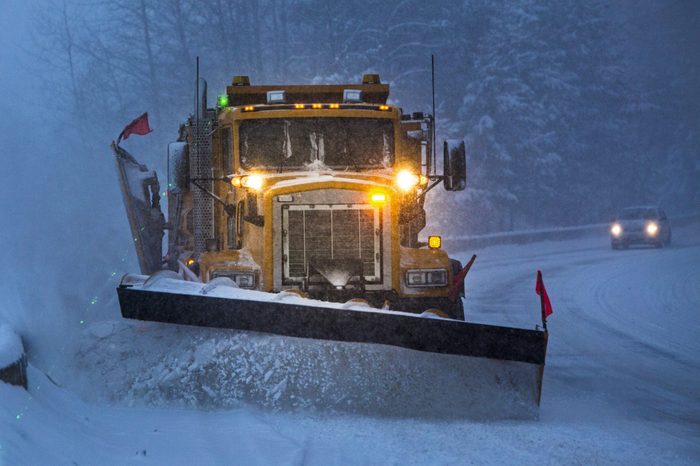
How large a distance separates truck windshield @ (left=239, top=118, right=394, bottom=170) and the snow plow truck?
1cm

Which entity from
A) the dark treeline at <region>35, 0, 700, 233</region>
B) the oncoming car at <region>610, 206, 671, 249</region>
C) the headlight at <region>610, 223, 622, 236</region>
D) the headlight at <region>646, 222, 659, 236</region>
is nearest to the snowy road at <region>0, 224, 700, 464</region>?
the headlight at <region>610, 223, 622, 236</region>

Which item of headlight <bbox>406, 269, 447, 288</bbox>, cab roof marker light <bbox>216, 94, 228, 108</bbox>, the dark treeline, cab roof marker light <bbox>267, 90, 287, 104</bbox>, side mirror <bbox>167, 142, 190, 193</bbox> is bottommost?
headlight <bbox>406, 269, 447, 288</bbox>

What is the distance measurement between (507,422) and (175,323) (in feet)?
7.68

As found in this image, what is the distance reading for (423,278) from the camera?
737 centimetres

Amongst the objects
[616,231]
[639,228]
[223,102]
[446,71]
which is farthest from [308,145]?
[446,71]

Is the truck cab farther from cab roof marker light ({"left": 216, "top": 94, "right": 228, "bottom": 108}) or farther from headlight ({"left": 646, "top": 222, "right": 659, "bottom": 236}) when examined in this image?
headlight ({"left": 646, "top": 222, "right": 659, "bottom": 236})

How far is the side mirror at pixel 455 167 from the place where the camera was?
7863 millimetres

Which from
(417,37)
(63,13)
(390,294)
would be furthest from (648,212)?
(63,13)

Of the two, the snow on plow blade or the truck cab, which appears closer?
the snow on plow blade

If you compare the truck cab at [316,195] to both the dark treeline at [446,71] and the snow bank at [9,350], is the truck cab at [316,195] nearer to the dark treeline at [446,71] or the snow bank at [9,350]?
the snow bank at [9,350]

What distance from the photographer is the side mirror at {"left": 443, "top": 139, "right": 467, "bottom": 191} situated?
7863mm

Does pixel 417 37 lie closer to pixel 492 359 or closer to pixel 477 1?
pixel 477 1

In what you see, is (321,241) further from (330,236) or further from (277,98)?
(277,98)

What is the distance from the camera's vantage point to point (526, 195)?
40.4m
